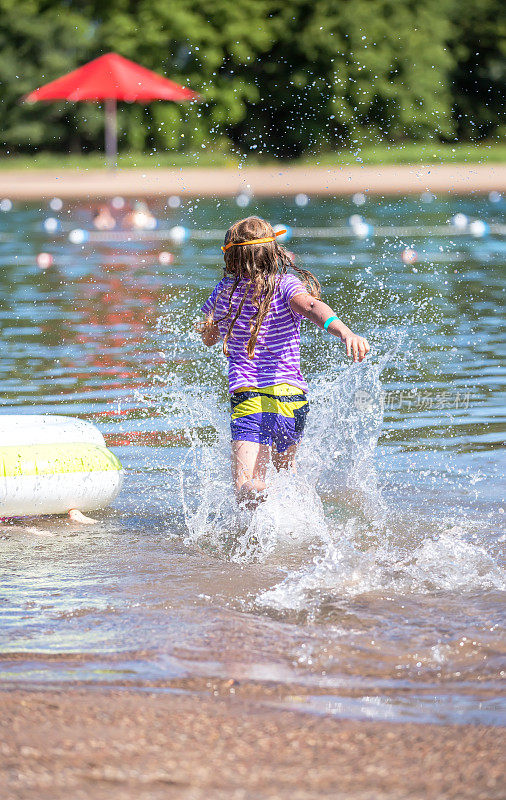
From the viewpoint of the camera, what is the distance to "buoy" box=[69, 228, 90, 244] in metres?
21.1

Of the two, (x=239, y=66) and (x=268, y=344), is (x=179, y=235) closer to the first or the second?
(x=268, y=344)

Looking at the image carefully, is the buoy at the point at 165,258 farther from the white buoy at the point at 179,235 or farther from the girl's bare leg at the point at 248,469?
the girl's bare leg at the point at 248,469

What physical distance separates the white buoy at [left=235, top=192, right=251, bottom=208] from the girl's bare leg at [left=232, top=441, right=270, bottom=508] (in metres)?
23.4

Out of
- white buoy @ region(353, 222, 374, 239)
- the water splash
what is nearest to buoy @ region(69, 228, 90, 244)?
white buoy @ region(353, 222, 374, 239)

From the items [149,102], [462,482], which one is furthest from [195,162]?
Result: [462,482]

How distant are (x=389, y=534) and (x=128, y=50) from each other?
131 ft

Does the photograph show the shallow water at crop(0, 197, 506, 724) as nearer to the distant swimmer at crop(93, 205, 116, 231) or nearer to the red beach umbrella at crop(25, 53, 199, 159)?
the distant swimmer at crop(93, 205, 116, 231)

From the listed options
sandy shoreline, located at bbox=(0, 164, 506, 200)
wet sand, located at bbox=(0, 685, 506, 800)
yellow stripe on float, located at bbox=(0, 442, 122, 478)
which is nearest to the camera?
wet sand, located at bbox=(0, 685, 506, 800)

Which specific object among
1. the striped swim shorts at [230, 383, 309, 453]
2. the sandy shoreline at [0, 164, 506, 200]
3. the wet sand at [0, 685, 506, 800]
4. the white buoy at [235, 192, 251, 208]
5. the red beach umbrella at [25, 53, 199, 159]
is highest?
the red beach umbrella at [25, 53, 199, 159]

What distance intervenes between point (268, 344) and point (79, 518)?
1.46 meters

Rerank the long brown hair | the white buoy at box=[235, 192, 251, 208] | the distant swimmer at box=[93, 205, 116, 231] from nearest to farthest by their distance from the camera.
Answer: the long brown hair, the distant swimmer at box=[93, 205, 116, 231], the white buoy at box=[235, 192, 251, 208]

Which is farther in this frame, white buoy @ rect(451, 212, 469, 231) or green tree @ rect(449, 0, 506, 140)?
green tree @ rect(449, 0, 506, 140)

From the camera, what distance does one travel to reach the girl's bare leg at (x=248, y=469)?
5.19m

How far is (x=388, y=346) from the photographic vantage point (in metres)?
10.4
